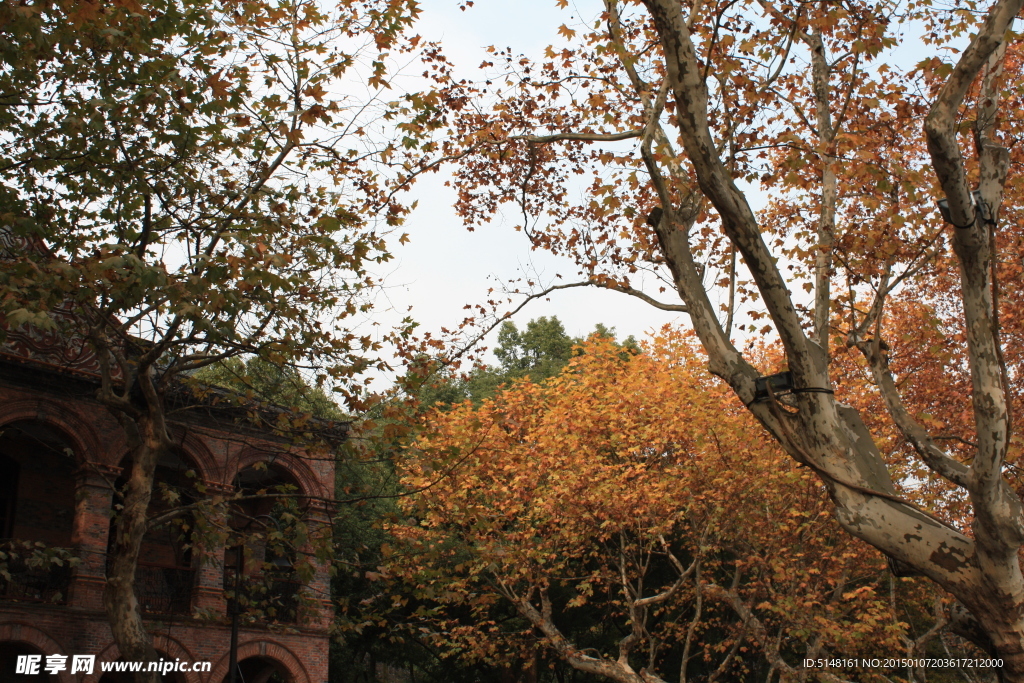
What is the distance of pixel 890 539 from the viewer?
4914 millimetres

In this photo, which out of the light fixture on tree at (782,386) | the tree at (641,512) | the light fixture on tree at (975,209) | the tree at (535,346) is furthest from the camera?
the tree at (535,346)

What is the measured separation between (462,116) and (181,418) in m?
9.22

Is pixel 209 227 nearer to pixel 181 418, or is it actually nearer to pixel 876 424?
pixel 181 418

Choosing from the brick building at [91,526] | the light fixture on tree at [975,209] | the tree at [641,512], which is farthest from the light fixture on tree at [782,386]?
the tree at [641,512]

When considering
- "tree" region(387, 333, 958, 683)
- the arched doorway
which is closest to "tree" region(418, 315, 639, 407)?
"tree" region(387, 333, 958, 683)

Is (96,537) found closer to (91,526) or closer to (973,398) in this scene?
(91,526)

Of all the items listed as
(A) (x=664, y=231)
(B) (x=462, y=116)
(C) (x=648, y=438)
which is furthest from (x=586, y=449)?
(A) (x=664, y=231)

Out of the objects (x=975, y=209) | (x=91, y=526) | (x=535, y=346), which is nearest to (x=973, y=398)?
(x=975, y=209)

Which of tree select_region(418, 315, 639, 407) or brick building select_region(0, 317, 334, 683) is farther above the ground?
tree select_region(418, 315, 639, 407)

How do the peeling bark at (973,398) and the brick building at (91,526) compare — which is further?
the brick building at (91,526)

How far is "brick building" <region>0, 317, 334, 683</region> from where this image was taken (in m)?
13.2

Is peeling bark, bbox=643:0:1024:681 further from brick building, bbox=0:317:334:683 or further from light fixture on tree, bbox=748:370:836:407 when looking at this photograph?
brick building, bbox=0:317:334:683

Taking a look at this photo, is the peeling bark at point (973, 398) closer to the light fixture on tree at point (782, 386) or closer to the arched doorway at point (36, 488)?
the light fixture on tree at point (782, 386)

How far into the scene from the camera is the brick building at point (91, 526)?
13156mm
